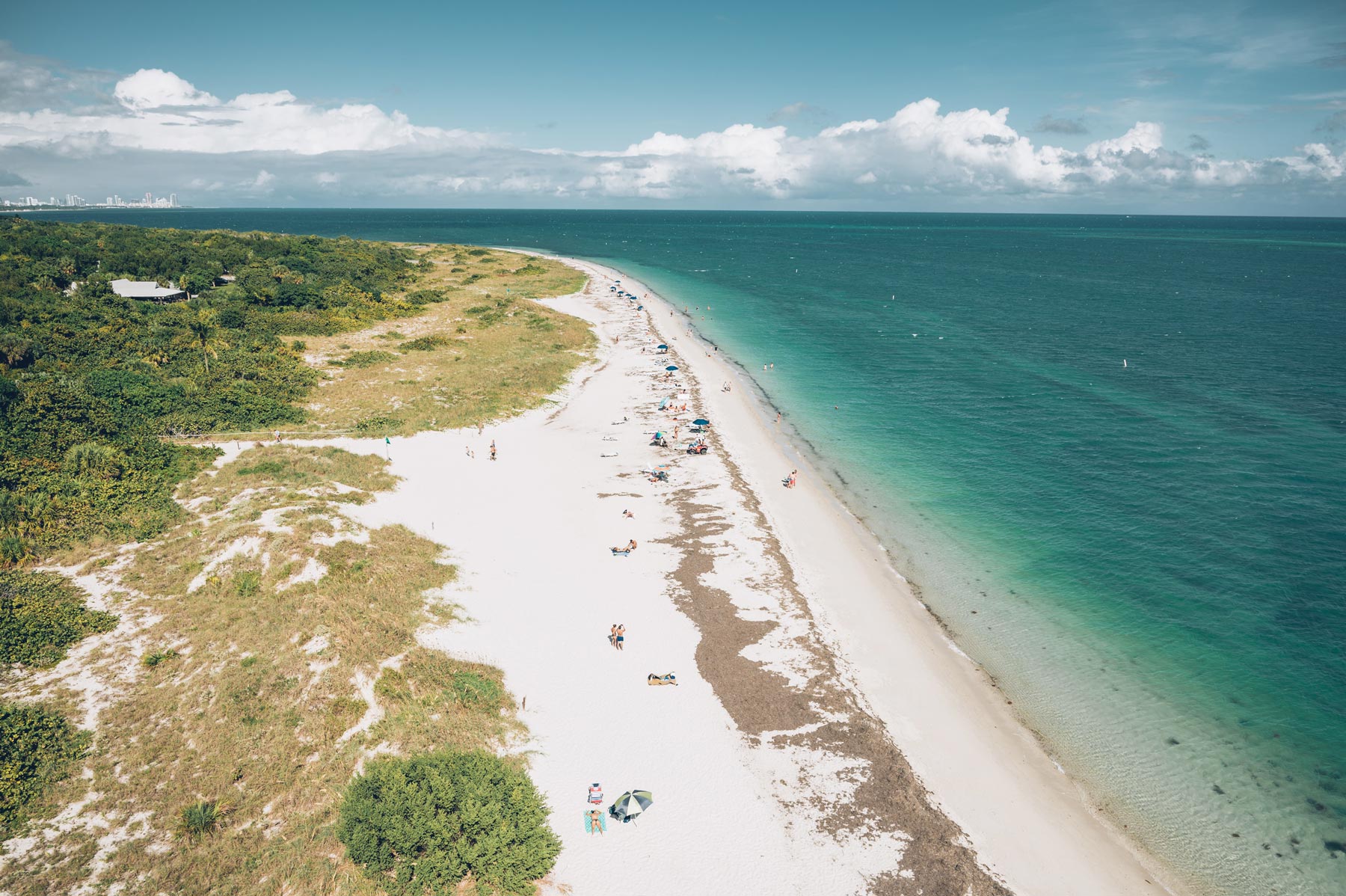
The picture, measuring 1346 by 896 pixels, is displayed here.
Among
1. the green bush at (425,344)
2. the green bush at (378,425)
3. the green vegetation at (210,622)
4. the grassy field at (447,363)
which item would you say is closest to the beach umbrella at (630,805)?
the green vegetation at (210,622)

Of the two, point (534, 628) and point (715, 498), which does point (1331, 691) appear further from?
point (534, 628)

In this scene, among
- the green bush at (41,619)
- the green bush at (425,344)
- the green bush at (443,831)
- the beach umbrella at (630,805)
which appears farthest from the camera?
the green bush at (425,344)

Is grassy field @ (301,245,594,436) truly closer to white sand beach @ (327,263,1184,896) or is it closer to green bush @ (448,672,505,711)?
white sand beach @ (327,263,1184,896)

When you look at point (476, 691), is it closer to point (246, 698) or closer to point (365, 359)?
point (246, 698)

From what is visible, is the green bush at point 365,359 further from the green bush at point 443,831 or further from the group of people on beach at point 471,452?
the green bush at point 443,831

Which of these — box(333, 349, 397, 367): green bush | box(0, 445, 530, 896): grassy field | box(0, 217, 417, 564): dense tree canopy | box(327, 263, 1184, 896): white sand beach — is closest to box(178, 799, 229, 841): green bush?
box(0, 445, 530, 896): grassy field

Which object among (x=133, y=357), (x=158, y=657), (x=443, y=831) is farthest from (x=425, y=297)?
(x=443, y=831)
